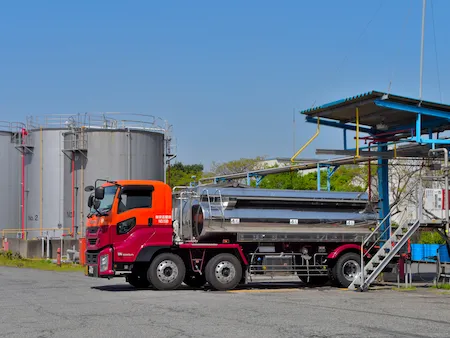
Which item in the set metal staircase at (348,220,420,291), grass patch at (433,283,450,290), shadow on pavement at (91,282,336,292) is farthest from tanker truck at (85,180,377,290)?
grass patch at (433,283,450,290)

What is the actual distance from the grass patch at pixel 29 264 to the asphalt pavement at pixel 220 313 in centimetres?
1236

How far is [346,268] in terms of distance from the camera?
21188mm

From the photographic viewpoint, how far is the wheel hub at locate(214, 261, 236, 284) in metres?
19.6

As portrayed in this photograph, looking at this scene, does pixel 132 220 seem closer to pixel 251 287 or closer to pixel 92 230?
pixel 92 230

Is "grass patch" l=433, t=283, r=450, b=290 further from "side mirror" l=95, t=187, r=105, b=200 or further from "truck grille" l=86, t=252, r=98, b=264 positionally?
"side mirror" l=95, t=187, r=105, b=200

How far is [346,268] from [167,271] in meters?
5.57

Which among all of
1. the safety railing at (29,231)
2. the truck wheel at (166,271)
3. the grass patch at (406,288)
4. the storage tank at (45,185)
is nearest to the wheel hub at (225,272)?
the truck wheel at (166,271)

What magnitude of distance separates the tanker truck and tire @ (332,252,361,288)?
0.10 feet

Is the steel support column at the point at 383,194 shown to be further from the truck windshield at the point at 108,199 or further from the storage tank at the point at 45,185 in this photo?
the storage tank at the point at 45,185

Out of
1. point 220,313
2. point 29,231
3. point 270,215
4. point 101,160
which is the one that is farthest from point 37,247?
point 220,313

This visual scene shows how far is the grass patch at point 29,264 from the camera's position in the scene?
3228 cm

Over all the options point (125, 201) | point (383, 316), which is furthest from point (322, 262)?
point (383, 316)

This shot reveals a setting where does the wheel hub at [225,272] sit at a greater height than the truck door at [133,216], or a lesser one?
lesser

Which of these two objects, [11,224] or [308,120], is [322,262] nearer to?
[308,120]
